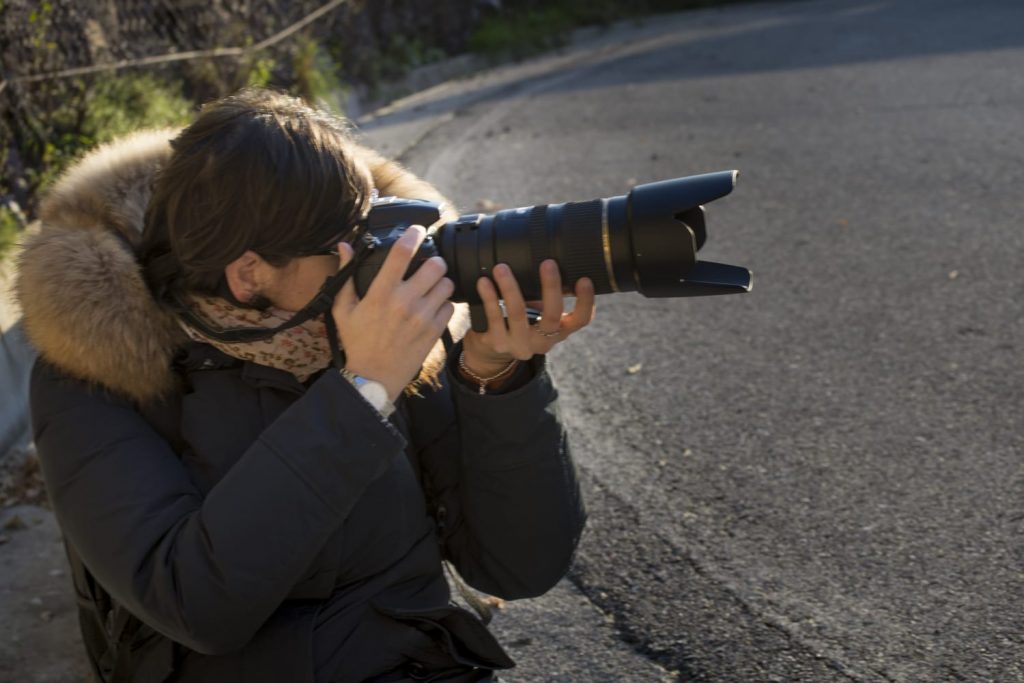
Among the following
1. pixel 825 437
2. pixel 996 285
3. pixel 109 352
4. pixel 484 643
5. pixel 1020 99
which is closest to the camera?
pixel 109 352

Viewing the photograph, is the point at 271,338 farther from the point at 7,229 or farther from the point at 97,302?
the point at 7,229

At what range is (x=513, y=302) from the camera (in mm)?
1908

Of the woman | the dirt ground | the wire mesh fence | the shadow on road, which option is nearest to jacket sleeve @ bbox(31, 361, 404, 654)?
the woman

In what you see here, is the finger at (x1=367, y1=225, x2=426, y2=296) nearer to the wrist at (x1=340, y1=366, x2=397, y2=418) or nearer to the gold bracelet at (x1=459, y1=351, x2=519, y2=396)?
the wrist at (x1=340, y1=366, x2=397, y2=418)

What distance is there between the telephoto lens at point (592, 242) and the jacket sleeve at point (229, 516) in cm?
22

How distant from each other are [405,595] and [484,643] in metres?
0.15

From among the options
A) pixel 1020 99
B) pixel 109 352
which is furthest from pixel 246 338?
pixel 1020 99

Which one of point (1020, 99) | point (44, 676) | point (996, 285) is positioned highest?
point (44, 676)

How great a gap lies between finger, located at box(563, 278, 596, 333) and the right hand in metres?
0.21

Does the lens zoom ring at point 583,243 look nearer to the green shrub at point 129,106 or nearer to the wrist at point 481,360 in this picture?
the wrist at point 481,360

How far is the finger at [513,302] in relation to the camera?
1.88 m

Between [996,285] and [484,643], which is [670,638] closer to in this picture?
[484,643]

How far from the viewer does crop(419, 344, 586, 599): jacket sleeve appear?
2082 mm

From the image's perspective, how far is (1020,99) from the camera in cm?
745
